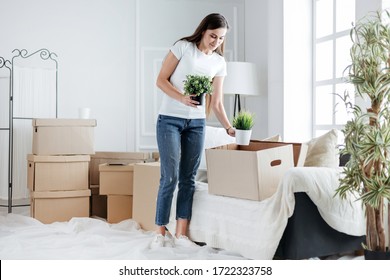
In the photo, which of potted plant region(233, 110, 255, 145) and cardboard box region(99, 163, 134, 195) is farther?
cardboard box region(99, 163, 134, 195)

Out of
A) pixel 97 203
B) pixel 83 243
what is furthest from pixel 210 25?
pixel 97 203

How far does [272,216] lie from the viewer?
81.3 inches

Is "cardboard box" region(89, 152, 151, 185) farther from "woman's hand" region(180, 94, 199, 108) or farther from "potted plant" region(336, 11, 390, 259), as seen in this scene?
"potted plant" region(336, 11, 390, 259)

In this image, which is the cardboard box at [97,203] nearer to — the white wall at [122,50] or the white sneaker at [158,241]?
the white wall at [122,50]

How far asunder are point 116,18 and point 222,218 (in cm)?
194

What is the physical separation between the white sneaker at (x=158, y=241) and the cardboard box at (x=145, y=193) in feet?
1.24

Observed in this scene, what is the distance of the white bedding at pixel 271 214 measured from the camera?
203 centimetres

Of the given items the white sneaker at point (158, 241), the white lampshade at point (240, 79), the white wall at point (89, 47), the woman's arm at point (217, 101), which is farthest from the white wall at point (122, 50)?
the white sneaker at point (158, 241)

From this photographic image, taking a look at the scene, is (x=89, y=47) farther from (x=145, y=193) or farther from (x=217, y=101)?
(x=217, y=101)

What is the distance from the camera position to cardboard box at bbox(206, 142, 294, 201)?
2.17 m

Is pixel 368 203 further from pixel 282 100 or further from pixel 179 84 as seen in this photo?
pixel 282 100

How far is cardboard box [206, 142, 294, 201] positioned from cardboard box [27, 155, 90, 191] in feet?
3.76

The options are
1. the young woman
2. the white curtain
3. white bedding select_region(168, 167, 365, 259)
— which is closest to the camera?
white bedding select_region(168, 167, 365, 259)

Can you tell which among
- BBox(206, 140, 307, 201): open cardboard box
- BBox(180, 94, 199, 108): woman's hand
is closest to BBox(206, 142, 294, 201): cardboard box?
BBox(206, 140, 307, 201): open cardboard box
